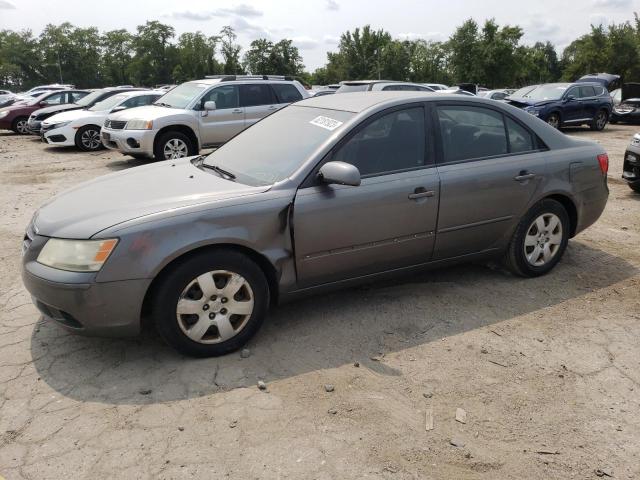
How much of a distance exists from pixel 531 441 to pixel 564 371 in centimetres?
79

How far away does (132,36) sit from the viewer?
90812 millimetres

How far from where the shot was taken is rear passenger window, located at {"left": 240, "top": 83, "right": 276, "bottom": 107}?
11.3m

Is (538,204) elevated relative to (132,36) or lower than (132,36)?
lower

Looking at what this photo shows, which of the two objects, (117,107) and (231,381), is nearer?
(231,381)

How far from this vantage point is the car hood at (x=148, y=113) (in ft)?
34.1

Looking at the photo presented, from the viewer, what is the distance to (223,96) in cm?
1104

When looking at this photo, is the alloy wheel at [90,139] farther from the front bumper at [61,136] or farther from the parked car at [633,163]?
the parked car at [633,163]

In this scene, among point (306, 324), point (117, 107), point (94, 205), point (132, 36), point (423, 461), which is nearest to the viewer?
point (423, 461)

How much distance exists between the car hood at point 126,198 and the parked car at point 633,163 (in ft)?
20.2

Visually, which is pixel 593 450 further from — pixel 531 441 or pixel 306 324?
pixel 306 324

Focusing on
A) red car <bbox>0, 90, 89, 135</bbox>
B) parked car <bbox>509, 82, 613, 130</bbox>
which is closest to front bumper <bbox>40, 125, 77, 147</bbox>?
red car <bbox>0, 90, 89, 135</bbox>

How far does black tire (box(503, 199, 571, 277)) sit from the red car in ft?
57.1

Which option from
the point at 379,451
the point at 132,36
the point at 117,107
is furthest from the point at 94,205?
the point at 132,36

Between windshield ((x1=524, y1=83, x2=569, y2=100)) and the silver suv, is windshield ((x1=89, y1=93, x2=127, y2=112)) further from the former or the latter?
windshield ((x1=524, y1=83, x2=569, y2=100))
